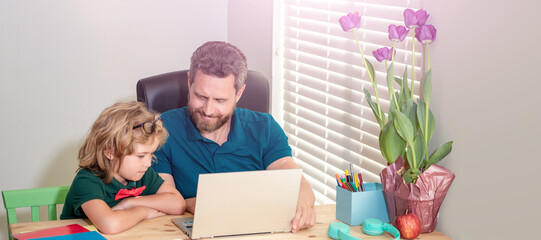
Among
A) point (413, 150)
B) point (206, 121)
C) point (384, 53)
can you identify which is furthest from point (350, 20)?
point (206, 121)

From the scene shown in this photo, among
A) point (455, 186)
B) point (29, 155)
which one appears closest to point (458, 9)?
point (455, 186)

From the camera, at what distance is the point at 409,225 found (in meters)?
1.71

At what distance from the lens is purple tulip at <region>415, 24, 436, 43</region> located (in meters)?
1.75

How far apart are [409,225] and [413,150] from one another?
19 cm

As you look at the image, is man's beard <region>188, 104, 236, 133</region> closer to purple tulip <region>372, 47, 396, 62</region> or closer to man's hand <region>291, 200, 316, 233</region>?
man's hand <region>291, 200, 316, 233</region>

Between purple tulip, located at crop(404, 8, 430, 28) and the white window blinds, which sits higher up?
purple tulip, located at crop(404, 8, 430, 28)

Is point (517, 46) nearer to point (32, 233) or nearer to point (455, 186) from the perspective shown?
point (455, 186)

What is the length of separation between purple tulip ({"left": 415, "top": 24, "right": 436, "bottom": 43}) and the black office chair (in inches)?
31.5

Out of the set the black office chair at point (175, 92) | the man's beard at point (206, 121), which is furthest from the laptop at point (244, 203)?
the black office chair at point (175, 92)

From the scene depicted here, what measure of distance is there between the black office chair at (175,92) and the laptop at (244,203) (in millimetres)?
655

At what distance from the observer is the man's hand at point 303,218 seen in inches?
68.9

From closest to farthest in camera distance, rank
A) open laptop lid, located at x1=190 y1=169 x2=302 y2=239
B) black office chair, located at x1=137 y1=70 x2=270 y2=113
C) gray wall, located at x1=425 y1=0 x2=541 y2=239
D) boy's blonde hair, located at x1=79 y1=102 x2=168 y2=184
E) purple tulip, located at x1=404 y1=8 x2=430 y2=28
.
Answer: gray wall, located at x1=425 y1=0 x2=541 y2=239 → open laptop lid, located at x1=190 y1=169 x2=302 y2=239 → purple tulip, located at x1=404 y1=8 x2=430 y2=28 → boy's blonde hair, located at x1=79 y1=102 x2=168 y2=184 → black office chair, located at x1=137 y1=70 x2=270 y2=113

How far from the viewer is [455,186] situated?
175cm

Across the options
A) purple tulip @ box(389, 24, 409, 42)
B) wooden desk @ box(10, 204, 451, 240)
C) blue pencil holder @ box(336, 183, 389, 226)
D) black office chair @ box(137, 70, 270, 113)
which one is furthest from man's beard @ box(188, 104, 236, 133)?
purple tulip @ box(389, 24, 409, 42)
